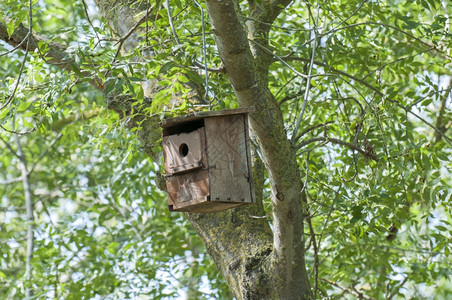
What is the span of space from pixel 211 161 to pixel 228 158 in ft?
0.27

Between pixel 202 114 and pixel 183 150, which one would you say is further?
pixel 183 150

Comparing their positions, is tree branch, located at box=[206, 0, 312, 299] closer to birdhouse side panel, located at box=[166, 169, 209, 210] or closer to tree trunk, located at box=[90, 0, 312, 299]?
tree trunk, located at box=[90, 0, 312, 299]

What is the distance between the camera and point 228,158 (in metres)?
2.62

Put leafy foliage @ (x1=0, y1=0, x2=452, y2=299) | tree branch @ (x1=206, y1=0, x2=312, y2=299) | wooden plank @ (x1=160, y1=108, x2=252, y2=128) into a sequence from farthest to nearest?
1. leafy foliage @ (x1=0, y1=0, x2=452, y2=299)
2. wooden plank @ (x1=160, y1=108, x2=252, y2=128)
3. tree branch @ (x1=206, y1=0, x2=312, y2=299)

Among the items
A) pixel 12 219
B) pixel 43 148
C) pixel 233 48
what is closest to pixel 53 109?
pixel 233 48

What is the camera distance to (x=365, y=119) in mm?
3227

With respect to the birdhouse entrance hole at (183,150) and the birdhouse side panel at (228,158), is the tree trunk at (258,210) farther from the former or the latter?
the birdhouse entrance hole at (183,150)

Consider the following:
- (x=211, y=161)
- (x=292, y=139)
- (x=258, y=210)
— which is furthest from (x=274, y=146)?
(x=258, y=210)

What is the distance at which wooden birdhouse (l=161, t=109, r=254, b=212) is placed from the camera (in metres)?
2.56

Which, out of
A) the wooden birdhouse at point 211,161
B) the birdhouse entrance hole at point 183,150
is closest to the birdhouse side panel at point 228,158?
the wooden birdhouse at point 211,161

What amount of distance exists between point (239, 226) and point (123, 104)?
1.02 m

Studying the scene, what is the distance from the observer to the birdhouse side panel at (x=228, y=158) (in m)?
2.57

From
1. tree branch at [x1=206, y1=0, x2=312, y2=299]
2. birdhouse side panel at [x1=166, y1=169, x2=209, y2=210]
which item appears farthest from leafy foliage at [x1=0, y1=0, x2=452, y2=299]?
birdhouse side panel at [x1=166, y1=169, x2=209, y2=210]

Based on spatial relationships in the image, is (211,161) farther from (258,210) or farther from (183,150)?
(258,210)
